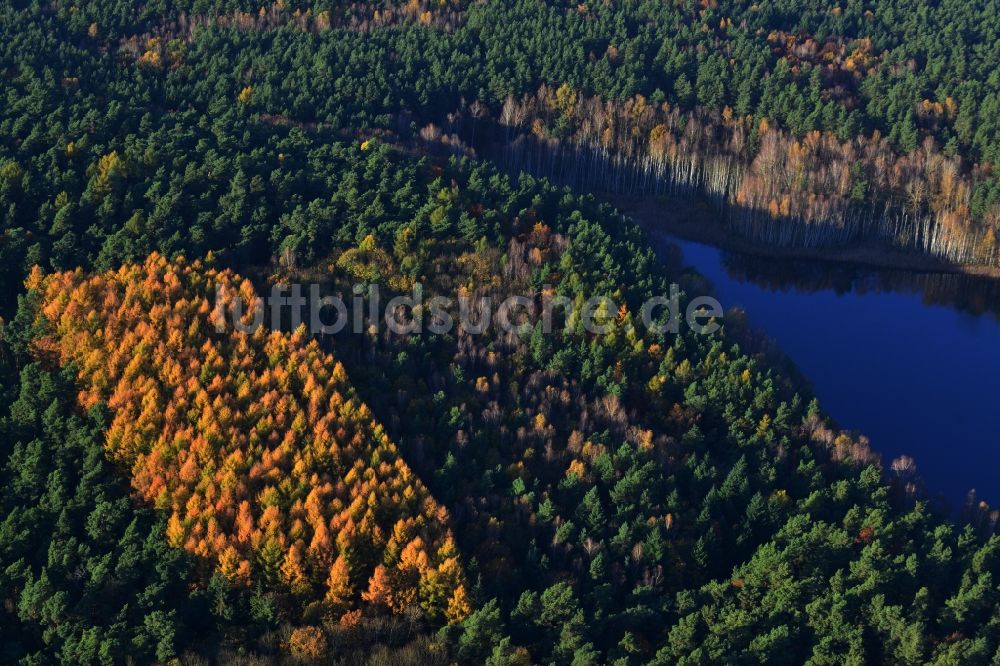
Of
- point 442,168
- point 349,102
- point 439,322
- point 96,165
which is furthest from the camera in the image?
point 349,102

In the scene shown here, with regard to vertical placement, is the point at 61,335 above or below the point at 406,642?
above

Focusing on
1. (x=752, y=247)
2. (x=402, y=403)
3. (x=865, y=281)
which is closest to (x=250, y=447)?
(x=402, y=403)

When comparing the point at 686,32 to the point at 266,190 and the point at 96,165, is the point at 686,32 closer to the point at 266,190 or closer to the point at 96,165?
the point at 266,190

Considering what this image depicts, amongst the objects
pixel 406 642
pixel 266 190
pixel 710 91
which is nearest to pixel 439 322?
pixel 266 190

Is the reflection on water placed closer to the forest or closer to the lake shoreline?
the lake shoreline

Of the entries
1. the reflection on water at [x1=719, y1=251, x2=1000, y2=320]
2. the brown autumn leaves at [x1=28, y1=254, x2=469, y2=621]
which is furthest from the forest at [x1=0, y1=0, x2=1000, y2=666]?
the reflection on water at [x1=719, y1=251, x2=1000, y2=320]

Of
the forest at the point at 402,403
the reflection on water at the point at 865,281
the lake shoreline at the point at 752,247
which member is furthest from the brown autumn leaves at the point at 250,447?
the lake shoreline at the point at 752,247
